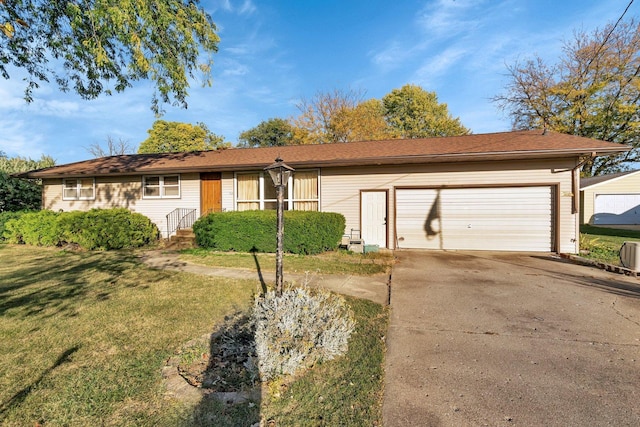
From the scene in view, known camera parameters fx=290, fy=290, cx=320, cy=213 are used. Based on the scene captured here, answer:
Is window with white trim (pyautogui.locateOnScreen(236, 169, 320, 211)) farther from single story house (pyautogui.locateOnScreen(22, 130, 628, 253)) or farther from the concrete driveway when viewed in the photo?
the concrete driveway

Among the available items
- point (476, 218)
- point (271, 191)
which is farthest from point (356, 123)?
point (476, 218)

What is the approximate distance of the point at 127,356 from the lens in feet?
9.71

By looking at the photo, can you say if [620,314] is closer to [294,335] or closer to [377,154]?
[294,335]

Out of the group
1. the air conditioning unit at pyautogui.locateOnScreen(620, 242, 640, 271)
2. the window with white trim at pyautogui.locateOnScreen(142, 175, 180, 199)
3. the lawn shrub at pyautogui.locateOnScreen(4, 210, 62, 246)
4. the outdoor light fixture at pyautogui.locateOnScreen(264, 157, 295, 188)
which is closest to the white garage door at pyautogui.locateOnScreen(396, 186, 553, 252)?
the air conditioning unit at pyautogui.locateOnScreen(620, 242, 640, 271)

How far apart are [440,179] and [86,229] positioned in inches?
458

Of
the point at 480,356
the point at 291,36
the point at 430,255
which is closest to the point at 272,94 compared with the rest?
the point at 291,36

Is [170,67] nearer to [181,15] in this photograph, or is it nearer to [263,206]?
[181,15]

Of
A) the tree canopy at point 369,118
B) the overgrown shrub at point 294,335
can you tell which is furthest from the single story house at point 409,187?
the tree canopy at point 369,118

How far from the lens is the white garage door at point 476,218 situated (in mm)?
8867

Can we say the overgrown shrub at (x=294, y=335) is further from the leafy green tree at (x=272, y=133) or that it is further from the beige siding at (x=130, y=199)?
the leafy green tree at (x=272, y=133)

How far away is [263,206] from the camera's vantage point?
1080 cm

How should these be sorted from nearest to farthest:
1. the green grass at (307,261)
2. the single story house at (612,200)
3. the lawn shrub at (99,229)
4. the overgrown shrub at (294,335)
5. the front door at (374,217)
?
the overgrown shrub at (294,335) < the green grass at (307,261) < the lawn shrub at (99,229) < the front door at (374,217) < the single story house at (612,200)

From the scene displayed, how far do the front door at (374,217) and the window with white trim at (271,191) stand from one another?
168 centimetres

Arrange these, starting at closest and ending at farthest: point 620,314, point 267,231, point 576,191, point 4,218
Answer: point 620,314 < point 576,191 < point 267,231 < point 4,218
